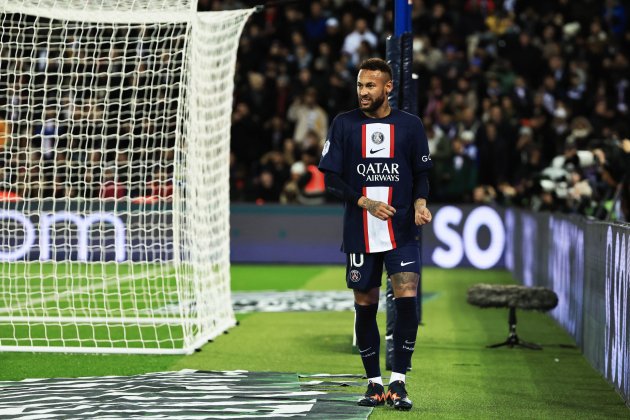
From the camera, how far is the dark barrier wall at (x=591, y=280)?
8.42m

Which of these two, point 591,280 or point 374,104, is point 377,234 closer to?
point 374,104

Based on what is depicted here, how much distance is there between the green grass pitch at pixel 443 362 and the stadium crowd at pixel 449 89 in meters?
6.84

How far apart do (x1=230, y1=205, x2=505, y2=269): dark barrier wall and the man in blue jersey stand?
14523 millimetres

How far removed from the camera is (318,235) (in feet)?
76.7

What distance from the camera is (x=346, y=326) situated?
13.3 meters

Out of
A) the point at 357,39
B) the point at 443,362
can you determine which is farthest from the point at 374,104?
the point at 357,39

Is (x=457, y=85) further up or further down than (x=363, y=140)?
further up

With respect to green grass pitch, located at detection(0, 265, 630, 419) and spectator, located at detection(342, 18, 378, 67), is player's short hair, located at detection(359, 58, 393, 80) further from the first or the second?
spectator, located at detection(342, 18, 378, 67)

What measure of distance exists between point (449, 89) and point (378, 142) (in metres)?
17.1

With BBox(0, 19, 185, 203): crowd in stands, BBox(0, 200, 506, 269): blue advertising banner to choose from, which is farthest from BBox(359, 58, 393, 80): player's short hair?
BBox(0, 200, 506, 269): blue advertising banner

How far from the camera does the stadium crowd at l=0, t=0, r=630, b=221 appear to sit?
74.7 ft

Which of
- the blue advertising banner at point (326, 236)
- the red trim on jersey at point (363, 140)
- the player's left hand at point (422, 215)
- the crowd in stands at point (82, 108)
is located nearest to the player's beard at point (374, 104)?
the red trim on jersey at point (363, 140)

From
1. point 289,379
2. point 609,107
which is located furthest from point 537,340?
point 609,107

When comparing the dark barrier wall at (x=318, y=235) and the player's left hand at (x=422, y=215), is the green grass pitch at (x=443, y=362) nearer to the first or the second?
the player's left hand at (x=422, y=215)
